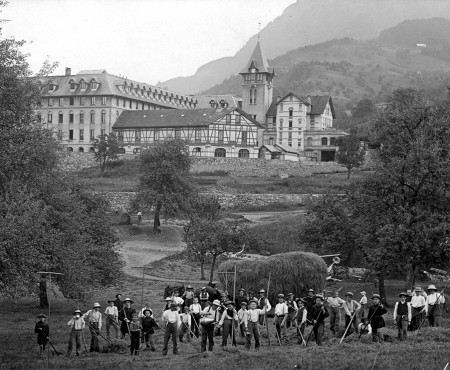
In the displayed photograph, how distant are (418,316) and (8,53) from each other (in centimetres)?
1835

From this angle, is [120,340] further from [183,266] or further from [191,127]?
[191,127]

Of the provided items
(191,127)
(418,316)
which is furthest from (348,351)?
(191,127)

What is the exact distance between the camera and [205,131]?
115m

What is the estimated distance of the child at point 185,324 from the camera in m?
23.6

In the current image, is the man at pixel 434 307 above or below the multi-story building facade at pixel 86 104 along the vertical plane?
below

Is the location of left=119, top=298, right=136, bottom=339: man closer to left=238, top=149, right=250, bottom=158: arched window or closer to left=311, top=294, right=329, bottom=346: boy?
left=311, top=294, right=329, bottom=346: boy

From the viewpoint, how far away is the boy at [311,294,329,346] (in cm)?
2277

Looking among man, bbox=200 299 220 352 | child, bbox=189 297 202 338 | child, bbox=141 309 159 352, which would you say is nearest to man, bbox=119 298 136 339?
child, bbox=141 309 159 352

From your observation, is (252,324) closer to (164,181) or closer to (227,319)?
(227,319)

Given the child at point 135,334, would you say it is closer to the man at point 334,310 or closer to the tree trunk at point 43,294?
the man at point 334,310

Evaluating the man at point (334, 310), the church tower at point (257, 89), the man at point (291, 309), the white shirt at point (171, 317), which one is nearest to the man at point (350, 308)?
the man at point (334, 310)

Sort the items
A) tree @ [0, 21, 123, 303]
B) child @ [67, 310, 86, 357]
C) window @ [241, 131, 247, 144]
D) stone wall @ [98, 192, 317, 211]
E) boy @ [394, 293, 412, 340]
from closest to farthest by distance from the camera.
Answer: child @ [67, 310, 86, 357] → boy @ [394, 293, 412, 340] → tree @ [0, 21, 123, 303] → stone wall @ [98, 192, 317, 211] → window @ [241, 131, 247, 144]

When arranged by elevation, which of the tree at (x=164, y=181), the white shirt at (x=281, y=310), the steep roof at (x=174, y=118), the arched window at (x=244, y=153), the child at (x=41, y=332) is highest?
the steep roof at (x=174, y=118)

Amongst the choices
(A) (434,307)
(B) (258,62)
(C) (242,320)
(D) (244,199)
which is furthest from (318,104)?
(C) (242,320)
